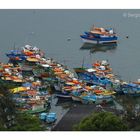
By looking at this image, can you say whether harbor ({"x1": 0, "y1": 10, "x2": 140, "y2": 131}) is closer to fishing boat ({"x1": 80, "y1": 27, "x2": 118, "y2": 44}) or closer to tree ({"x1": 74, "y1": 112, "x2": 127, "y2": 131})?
fishing boat ({"x1": 80, "y1": 27, "x2": 118, "y2": 44})

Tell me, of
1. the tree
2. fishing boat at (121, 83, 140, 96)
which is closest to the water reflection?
fishing boat at (121, 83, 140, 96)

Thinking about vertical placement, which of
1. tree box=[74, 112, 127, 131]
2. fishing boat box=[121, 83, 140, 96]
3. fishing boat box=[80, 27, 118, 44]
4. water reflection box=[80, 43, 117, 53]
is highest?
fishing boat box=[80, 27, 118, 44]

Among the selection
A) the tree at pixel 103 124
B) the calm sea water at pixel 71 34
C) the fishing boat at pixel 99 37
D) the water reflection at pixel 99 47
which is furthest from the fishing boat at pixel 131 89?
the fishing boat at pixel 99 37

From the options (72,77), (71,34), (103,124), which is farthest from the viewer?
(71,34)

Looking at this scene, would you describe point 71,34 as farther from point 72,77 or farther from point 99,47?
point 72,77

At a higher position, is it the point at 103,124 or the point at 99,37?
the point at 99,37

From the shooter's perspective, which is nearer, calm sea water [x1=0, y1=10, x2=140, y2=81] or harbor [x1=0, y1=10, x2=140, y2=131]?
harbor [x1=0, y1=10, x2=140, y2=131]

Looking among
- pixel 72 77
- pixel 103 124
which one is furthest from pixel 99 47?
pixel 103 124

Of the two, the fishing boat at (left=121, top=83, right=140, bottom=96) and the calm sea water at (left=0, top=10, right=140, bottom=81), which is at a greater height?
the calm sea water at (left=0, top=10, right=140, bottom=81)
